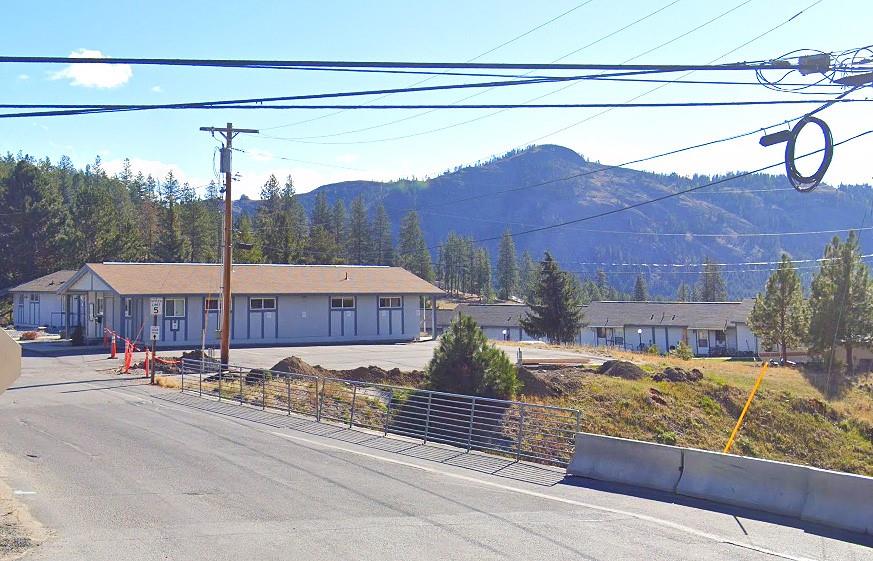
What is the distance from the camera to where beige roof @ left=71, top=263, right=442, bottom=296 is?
151 ft

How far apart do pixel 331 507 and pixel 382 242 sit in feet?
427

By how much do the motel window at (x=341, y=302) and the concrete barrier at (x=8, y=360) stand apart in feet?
143

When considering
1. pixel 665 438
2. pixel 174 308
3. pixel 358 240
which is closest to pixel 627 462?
pixel 665 438

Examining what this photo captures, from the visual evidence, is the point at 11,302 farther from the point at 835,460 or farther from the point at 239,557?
the point at 239,557

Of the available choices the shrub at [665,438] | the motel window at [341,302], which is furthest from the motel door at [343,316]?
the shrub at [665,438]

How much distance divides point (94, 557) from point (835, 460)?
30.4m

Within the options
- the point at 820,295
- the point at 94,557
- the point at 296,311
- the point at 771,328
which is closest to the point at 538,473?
the point at 94,557

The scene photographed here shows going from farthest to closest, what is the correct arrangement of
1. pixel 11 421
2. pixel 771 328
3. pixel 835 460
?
pixel 771 328, pixel 835 460, pixel 11 421

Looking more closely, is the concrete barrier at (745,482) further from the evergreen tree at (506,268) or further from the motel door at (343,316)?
the evergreen tree at (506,268)

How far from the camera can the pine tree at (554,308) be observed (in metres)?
70.4

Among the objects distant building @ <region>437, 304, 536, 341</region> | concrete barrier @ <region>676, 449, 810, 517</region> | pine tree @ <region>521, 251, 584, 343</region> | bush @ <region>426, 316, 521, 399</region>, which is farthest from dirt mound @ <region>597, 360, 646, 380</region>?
distant building @ <region>437, 304, 536, 341</region>

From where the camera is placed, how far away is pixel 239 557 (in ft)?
28.2

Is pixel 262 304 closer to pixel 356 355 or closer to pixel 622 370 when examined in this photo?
pixel 356 355

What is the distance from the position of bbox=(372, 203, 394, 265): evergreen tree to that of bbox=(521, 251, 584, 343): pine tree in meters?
64.5
